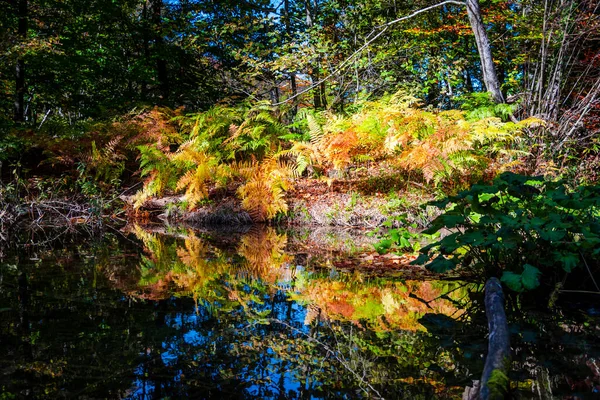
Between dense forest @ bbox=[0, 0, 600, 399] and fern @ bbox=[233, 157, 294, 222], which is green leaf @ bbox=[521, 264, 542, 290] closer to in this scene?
dense forest @ bbox=[0, 0, 600, 399]

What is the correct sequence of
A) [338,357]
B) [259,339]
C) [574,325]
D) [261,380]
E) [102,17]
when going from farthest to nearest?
[102,17]
[574,325]
[259,339]
[338,357]
[261,380]

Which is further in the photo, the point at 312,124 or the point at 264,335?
the point at 312,124

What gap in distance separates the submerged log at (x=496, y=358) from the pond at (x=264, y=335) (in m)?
0.15

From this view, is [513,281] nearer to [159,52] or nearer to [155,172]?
[155,172]

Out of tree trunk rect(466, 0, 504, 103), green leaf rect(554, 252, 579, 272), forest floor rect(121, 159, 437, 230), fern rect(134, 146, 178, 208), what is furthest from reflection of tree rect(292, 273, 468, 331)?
fern rect(134, 146, 178, 208)

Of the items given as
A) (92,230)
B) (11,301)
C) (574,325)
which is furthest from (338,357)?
(92,230)

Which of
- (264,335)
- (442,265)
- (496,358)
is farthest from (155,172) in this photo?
(496,358)

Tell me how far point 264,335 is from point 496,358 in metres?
1.02

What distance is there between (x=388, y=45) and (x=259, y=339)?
→ 8708 millimetres

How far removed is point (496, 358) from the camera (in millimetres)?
1322

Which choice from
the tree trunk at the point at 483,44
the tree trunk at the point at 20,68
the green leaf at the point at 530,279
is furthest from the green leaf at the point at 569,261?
the tree trunk at the point at 20,68

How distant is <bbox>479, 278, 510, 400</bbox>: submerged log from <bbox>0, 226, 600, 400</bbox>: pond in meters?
0.15

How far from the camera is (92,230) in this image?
18.6ft

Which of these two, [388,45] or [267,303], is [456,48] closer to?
[388,45]
